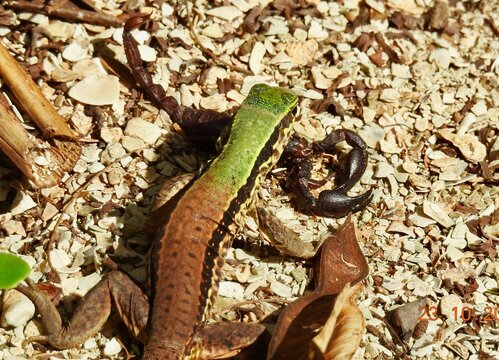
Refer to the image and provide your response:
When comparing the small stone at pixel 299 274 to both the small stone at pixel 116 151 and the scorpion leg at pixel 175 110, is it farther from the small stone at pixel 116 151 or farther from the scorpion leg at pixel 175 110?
the small stone at pixel 116 151

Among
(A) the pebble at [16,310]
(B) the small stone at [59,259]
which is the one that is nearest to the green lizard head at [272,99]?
(B) the small stone at [59,259]

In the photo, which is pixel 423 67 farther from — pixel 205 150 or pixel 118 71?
pixel 118 71

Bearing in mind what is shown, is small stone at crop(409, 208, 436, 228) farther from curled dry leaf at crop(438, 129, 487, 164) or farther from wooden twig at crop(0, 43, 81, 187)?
wooden twig at crop(0, 43, 81, 187)

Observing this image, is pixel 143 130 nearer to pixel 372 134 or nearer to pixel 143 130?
pixel 143 130

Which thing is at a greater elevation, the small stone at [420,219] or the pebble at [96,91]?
the pebble at [96,91]

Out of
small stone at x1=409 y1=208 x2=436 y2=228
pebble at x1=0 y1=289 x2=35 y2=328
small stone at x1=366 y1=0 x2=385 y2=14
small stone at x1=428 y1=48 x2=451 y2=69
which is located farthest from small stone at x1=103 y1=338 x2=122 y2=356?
small stone at x1=366 y1=0 x2=385 y2=14

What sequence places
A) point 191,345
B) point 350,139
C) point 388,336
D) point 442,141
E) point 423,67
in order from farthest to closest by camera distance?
point 423,67, point 442,141, point 350,139, point 388,336, point 191,345

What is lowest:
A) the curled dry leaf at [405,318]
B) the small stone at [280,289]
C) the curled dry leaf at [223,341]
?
the curled dry leaf at [405,318]

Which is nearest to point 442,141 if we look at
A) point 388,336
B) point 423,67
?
point 423,67
